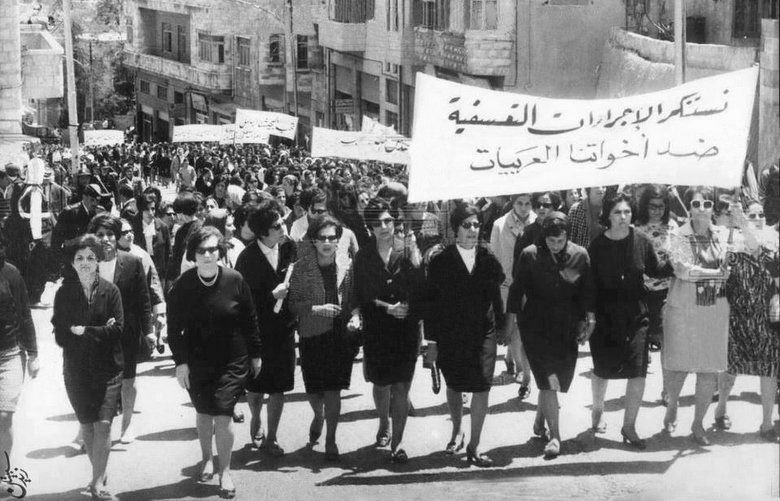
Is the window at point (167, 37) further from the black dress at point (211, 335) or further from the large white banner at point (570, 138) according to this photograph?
the black dress at point (211, 335)

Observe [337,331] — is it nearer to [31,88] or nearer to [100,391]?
[100,391]

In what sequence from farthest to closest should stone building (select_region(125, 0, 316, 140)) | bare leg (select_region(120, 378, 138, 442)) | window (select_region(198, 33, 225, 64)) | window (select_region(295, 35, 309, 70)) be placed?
window (select_region(198, 33, 225, 64))
stone building (select_region(125, 0, 316, 140))
window (select_region(295, 35, 309, 70))
bare leg (select_region(120, 378, 138, 442))

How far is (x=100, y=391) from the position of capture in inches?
317

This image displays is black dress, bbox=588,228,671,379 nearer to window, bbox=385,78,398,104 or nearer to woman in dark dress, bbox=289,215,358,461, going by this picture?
woman in dark dress, bbox=289,215,358,461

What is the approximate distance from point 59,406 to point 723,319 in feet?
16.8

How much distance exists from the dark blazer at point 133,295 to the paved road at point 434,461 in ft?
2.73

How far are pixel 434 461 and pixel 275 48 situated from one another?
4582cm

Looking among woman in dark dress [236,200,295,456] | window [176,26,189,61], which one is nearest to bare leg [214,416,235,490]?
woman in dark dress [236,200,295,456]

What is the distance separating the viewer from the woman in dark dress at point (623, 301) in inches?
350

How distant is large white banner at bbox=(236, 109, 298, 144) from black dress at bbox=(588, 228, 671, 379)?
20657 millimetres

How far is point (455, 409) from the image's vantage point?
29.0 feet

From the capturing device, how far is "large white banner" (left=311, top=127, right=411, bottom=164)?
20.7 m

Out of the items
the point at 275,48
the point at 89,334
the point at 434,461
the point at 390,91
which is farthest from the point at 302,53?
the point at 89,334

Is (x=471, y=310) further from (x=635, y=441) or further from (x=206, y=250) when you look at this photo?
(x=206, y=250)
